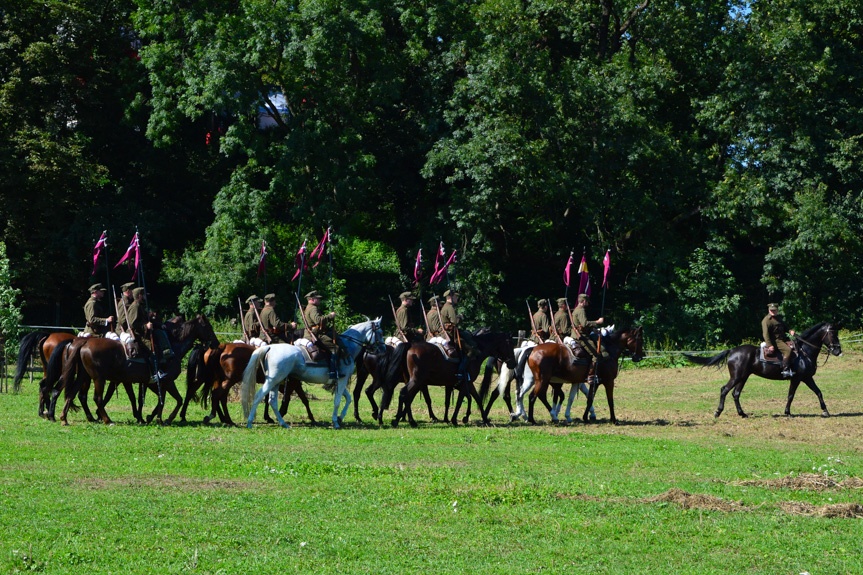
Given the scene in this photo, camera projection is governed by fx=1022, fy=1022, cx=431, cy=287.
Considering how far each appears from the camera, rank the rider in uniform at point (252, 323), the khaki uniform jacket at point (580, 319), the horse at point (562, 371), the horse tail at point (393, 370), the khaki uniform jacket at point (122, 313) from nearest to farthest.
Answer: the khaki uniform jacket at point (122, 313) → the horse tail at point (393, 370) → the horse at point (562, 371) → the khaki uniform jacket at point (580, 319) → the rider in uniform at point (252, 323)

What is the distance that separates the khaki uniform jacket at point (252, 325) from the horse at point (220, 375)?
4.20 ft

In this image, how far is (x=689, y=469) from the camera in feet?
50.0

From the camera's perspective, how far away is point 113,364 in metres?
20.2

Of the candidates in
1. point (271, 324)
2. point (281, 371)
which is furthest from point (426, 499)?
point (271, 324)

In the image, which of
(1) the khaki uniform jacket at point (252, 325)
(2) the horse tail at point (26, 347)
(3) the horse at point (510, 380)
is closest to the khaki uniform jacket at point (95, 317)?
(2) the horse tail at point (26, 347)

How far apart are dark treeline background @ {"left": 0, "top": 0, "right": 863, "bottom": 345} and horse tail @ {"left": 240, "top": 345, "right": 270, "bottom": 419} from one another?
19121 mm

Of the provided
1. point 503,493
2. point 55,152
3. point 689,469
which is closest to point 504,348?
point 689,469

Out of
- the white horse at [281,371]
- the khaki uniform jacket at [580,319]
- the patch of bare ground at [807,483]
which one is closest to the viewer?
the patch of bare ground at [807,483]

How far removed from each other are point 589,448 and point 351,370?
6.27m

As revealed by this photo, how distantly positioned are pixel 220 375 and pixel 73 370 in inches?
116

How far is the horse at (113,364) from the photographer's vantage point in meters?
20.1

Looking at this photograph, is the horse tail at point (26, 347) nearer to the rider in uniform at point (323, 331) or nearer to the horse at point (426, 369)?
the rider in uniform at point (323, 331)

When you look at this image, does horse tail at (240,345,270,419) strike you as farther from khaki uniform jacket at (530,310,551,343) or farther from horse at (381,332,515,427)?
khaki uniform jacket at (530,310,551,343)

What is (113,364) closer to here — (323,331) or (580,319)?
(323,331)
